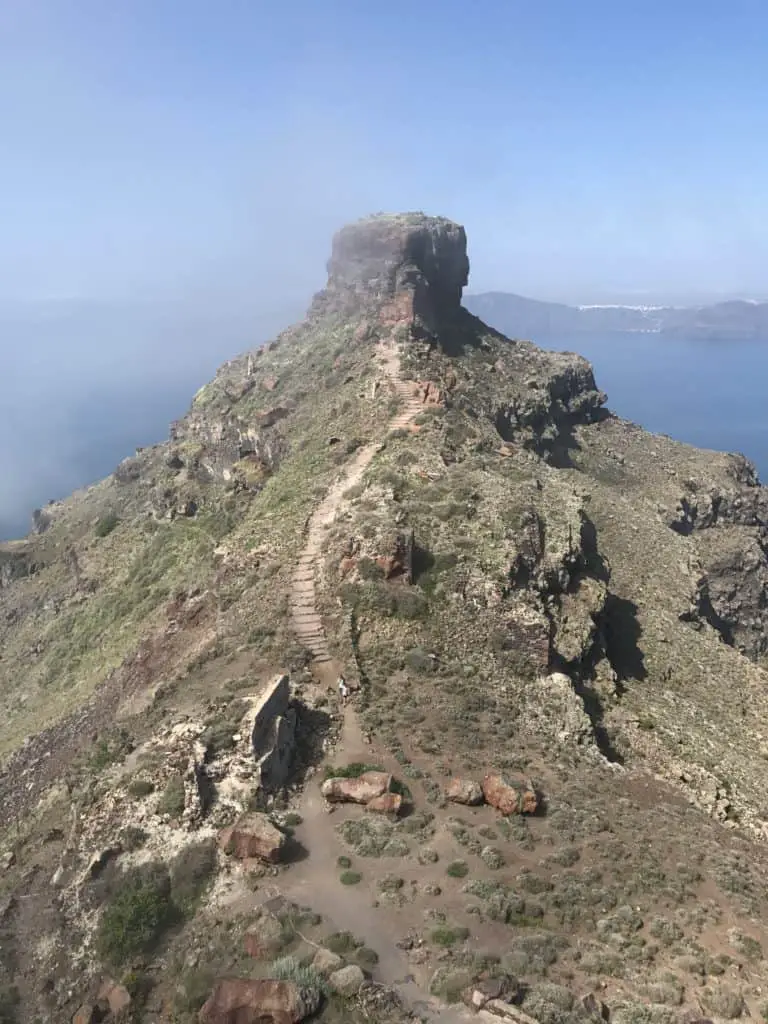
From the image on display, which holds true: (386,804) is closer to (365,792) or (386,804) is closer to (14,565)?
(365,792)

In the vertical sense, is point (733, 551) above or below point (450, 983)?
below

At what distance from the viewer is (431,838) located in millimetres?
20594

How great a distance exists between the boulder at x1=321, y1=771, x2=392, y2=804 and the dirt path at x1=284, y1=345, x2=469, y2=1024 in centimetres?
40

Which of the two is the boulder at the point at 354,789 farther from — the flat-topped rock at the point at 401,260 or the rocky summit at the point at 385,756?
the flat-topped rock at the point at 401,260

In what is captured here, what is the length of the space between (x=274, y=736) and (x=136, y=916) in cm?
642

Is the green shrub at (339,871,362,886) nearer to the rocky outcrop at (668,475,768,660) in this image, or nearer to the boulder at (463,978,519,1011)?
the boulder at (463,978,519,1011)

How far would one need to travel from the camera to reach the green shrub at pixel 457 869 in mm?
19109

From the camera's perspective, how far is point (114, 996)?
A: 16203mm

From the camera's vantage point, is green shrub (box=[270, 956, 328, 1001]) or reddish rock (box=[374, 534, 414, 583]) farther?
reddish rock (box=[374, 534, 414, 583])

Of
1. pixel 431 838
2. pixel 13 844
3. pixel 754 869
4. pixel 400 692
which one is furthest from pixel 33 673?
pixel 754 869

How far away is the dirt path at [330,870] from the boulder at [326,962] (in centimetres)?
87

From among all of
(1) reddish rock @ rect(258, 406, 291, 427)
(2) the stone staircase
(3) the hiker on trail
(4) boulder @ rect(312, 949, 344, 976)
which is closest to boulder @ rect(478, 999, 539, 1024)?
(4) boulder @ rect(312, 949, 344, 976)

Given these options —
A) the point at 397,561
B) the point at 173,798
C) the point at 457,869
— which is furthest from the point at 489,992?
the point at 397,561

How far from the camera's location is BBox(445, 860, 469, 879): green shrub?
19.1 metres
